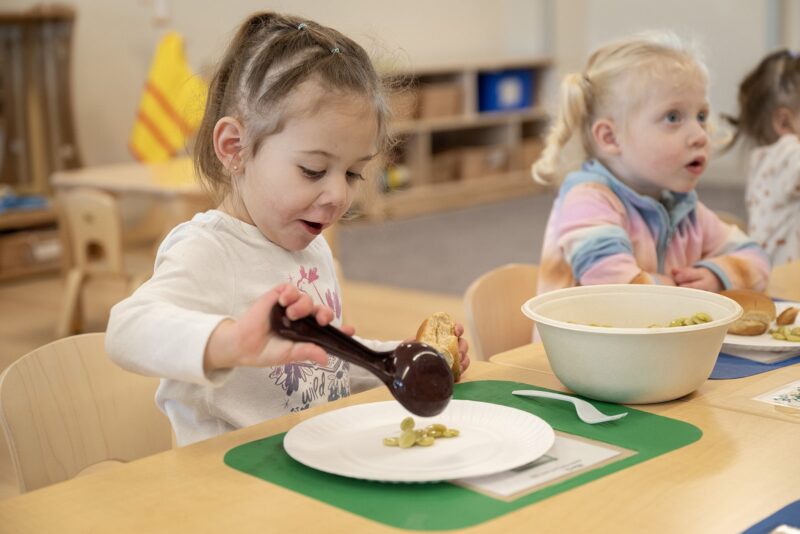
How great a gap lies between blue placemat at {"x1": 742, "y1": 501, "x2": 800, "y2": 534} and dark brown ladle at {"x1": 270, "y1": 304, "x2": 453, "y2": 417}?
0.31 meters

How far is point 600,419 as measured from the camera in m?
1.08

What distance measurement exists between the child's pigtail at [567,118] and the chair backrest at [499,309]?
21 centimetres

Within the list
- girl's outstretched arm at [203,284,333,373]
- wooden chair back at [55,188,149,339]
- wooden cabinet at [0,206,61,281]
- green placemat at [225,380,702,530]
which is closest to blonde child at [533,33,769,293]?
green placemat at [225,380,702,530]

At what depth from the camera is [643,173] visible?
1853 millimetres

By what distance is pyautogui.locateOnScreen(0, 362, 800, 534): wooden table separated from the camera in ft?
2.74

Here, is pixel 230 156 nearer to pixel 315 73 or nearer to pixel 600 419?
pixel 315 73

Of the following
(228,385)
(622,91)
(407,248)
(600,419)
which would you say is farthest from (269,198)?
(407,248)

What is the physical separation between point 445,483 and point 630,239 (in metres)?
1.01

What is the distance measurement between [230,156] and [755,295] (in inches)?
30.3

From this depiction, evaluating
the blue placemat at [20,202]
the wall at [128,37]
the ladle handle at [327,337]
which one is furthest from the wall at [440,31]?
the ladle handle at [327,337]

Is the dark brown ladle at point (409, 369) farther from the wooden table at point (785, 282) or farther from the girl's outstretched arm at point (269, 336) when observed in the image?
the wooden table at point (785, 282)

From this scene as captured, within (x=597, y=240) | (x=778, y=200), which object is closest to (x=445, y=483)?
(x=597, y=240)

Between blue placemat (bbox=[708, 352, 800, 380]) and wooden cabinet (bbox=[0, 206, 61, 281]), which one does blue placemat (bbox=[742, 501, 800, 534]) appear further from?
wooden cabinet (bbox=[0, 206, 61, 281])

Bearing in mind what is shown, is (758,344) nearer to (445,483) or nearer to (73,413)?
(445,483)
